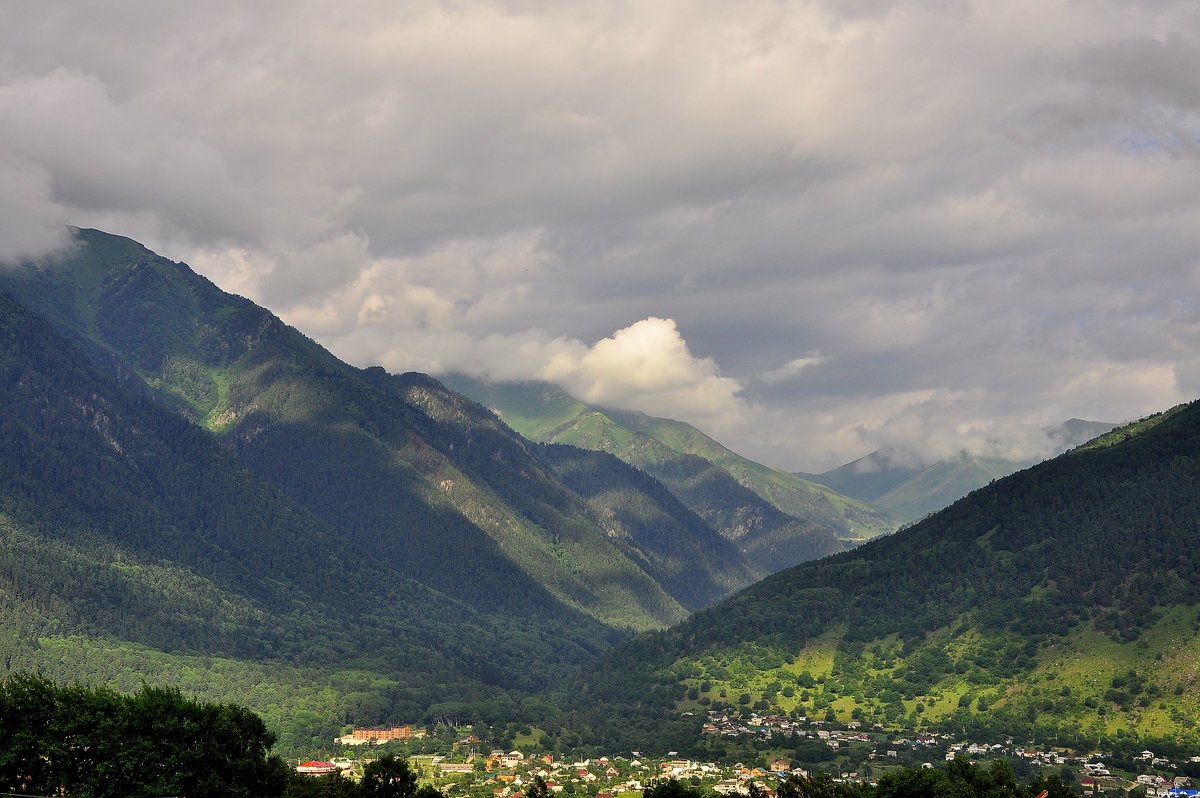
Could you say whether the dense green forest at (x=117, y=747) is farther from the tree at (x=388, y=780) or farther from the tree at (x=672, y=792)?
the tree at (x=672, y=792)

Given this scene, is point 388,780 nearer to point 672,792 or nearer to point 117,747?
point 117,747

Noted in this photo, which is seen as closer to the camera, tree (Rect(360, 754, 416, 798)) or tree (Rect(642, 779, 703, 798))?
tree (Rect(360, 754, 416, 798))

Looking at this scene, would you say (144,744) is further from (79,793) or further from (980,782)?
(980,782)

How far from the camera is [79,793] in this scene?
6078 inches

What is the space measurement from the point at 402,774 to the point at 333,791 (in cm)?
1082

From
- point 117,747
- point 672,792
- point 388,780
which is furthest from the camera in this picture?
point 672,792

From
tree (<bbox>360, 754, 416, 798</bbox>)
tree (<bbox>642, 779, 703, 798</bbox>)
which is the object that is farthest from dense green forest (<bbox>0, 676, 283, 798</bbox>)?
tree (<bbox>642, 779, 703, 798</bbox>)

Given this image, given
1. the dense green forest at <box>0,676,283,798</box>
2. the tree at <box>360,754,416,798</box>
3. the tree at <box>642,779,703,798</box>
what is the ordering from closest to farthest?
1. the dense green forest at <box>0,676,283,798</box>
2. the tree at <box>360,754,416,798</box>
3. the tree at <box>642,779,703,798</box>

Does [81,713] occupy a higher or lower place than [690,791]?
higher

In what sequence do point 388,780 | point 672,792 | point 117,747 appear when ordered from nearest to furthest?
point 117,747 → point 388,780 → point 672,792

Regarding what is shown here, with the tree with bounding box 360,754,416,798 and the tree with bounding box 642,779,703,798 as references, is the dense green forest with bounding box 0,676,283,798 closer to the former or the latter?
the tree with bounding box 360,754,416,798

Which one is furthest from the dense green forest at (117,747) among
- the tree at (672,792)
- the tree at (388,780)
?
the tree at (672,792)

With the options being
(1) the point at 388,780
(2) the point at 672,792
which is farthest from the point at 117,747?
(2) the point at 672,792

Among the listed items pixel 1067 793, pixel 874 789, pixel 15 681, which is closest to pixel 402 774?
pixel 15 681
